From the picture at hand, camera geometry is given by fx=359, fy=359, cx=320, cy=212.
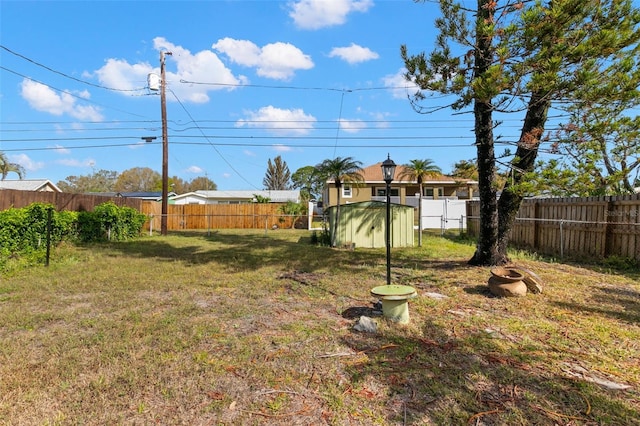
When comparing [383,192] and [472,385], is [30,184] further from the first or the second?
[472,385]

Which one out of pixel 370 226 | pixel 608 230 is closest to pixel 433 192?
pixel 370 226

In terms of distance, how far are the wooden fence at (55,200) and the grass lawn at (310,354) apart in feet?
14.1

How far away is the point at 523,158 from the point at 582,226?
346 cm

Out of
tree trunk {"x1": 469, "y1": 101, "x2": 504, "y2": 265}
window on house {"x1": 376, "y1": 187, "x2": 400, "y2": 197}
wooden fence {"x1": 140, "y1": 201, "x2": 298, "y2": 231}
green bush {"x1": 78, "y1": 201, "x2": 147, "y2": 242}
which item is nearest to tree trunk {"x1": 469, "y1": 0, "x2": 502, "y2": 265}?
tree trunk {"x1": 469, "y1": 101, "x2": 504, "y2": 265}

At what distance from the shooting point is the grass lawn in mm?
2316

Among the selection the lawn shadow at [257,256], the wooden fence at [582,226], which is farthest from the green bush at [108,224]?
the wooden fence at [582,226]

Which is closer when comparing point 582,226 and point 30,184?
point 582,226

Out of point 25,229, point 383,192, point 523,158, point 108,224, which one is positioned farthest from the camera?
point 383,192

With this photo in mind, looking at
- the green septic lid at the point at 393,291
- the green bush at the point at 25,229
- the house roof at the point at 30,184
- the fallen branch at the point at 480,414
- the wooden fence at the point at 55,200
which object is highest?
the house roof at the point at 30,184

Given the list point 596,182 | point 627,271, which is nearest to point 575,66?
point 596,182

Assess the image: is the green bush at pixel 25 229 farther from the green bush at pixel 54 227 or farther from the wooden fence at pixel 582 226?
the wooden fence at pixel 582 226

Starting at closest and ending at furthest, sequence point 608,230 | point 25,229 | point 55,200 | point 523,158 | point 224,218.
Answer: point 523,158, point 608,230, point 25,229, point 55,200, point 224,218

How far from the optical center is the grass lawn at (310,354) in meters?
2.32

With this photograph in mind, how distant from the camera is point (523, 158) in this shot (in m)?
6.47
